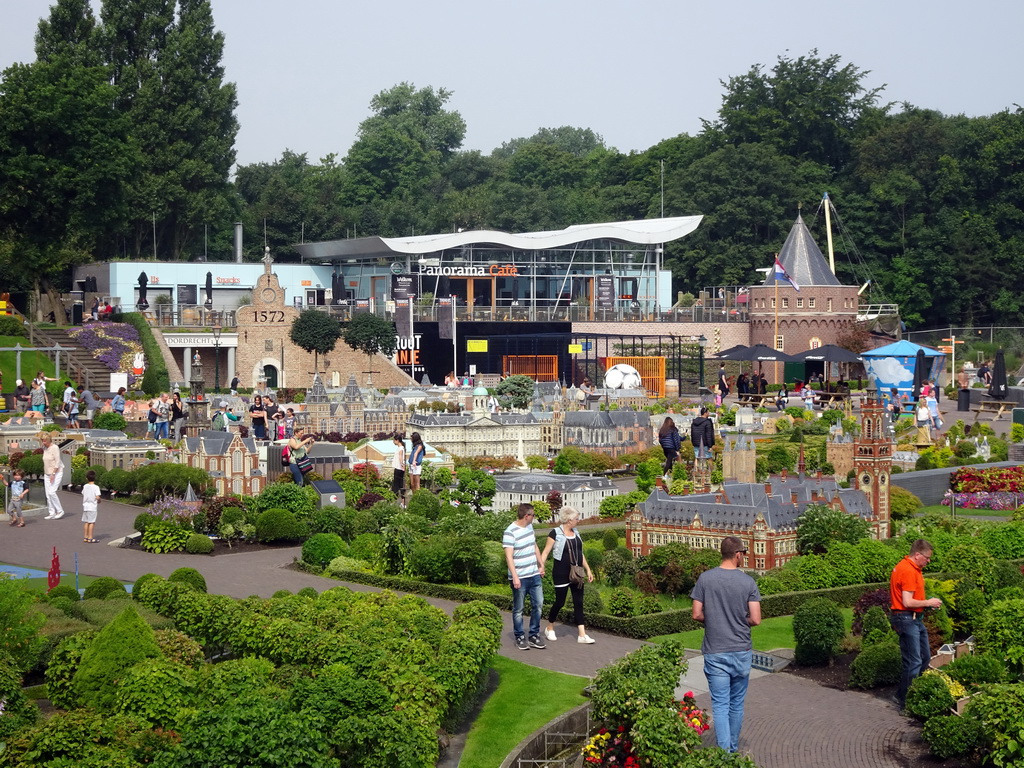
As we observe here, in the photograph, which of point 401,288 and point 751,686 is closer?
point 751,686

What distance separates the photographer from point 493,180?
328 ft

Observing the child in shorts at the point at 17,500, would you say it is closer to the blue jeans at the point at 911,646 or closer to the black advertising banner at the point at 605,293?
the blue jeans at the point at 911,646

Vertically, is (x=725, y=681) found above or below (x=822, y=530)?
below

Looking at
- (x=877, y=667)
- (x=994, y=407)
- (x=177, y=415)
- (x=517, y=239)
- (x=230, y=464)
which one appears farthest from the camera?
(x=517, y=239)

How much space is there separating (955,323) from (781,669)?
213ft

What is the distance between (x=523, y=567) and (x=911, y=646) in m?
4.50

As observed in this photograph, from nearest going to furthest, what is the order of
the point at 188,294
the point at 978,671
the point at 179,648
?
the point at 179,648 < the point at 978,671 < the point at 188,294

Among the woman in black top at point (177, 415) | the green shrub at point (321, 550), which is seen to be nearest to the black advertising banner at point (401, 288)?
the woman in black top at point (177, 415)

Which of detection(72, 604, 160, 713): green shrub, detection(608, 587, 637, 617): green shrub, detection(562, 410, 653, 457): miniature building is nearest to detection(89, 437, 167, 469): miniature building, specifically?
detection(562, 410, 653, 457): miniature building

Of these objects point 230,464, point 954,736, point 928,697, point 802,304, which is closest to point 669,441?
point 230,464

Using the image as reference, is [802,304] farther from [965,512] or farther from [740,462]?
[740,462]

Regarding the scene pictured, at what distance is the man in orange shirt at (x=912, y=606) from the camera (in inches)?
567

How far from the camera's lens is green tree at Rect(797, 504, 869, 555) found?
22547 millimetres

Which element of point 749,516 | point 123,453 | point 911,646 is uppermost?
point 123,453
